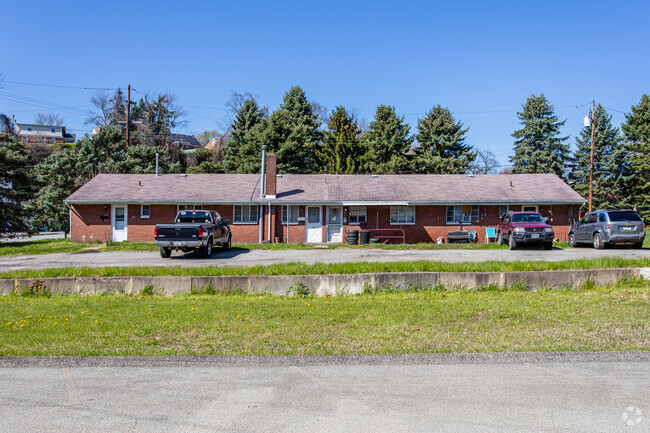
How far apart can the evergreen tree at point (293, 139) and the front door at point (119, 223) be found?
57.3ft

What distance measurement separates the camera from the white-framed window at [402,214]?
1230 inches

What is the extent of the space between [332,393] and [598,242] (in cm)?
2145

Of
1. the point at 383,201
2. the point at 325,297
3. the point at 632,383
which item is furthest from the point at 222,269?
the point at 383,201

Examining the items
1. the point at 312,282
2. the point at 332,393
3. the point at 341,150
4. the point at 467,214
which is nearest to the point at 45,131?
the point at 341,150

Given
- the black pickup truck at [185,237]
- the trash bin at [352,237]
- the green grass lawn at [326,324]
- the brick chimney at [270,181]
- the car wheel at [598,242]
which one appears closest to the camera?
the green grass lawn at [326,324]

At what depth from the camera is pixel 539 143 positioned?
174 ft

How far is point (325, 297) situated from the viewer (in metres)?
11.8

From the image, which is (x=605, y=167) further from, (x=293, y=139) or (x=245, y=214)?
(x=245, y=214)

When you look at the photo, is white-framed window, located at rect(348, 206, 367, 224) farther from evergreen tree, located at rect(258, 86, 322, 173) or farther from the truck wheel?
evergreen tree, located at rect(258, 86, 322, 173)

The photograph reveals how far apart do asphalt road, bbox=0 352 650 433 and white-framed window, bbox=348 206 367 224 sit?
24455 mm

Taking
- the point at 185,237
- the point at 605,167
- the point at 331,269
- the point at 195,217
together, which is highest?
the point at 605,167

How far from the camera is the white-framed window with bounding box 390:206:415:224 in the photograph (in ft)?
102

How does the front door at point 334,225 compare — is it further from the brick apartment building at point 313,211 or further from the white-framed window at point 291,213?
the white-framed window at point 291,213

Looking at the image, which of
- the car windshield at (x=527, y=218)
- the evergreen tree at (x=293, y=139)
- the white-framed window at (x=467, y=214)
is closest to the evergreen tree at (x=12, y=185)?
the evergreen tree at (x=293, y=139)
